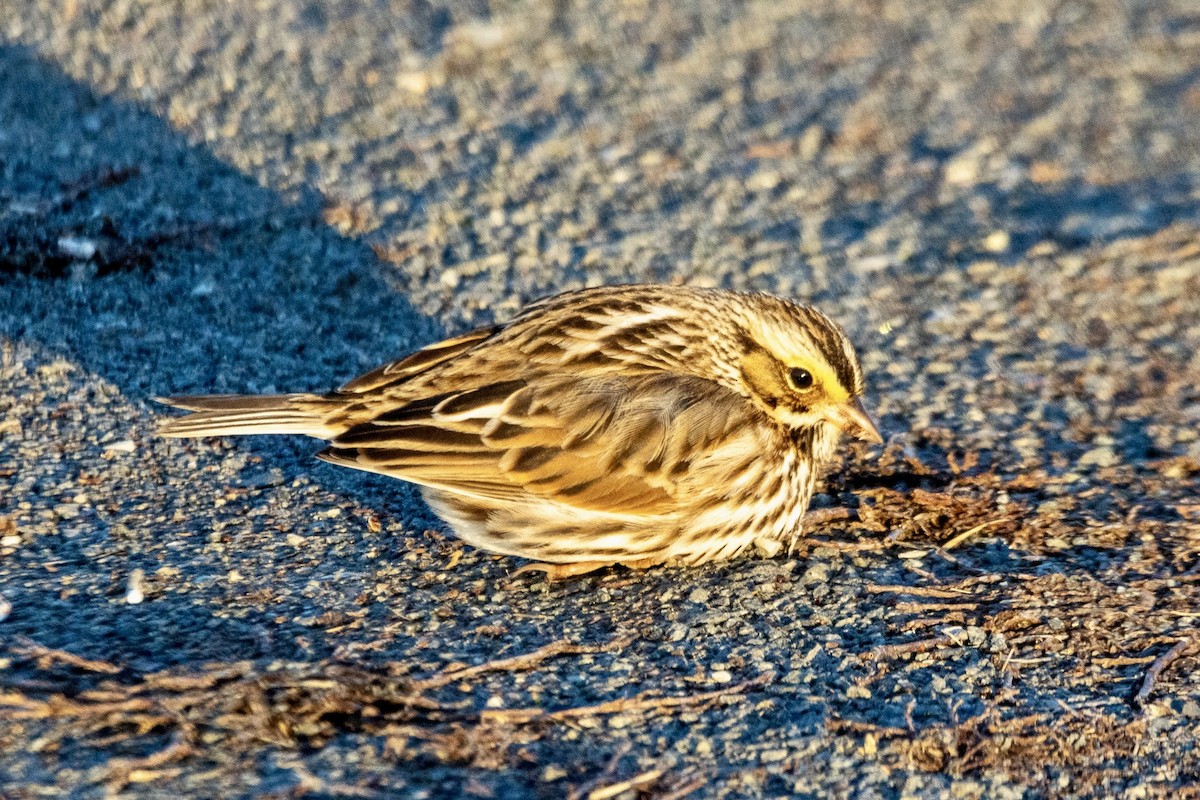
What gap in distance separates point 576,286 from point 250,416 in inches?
93.5

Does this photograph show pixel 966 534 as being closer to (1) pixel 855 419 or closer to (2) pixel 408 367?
(1) pixel 855 419

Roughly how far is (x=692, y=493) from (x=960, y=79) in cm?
528

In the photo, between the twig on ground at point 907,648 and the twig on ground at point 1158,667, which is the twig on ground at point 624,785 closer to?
the twig on ground at point 907,648

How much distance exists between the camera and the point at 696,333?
555cm

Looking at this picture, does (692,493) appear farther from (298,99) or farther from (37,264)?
(298,99)

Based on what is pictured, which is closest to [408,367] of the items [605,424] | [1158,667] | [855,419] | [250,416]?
[250,416]

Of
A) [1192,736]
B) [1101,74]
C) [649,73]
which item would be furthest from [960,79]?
[1192,736]

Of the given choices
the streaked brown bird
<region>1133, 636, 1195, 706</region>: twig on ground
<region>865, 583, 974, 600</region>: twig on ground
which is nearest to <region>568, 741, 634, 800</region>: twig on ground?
the streaked brown bird

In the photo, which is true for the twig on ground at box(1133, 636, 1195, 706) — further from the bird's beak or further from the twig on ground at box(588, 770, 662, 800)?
the twig on ground at box(588, 770, 662, 800)

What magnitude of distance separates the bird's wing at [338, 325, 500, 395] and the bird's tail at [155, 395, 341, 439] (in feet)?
0.45

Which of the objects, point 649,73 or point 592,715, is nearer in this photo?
point 592,715

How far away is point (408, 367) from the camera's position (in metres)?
5.50

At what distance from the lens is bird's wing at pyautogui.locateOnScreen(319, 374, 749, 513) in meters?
5.18

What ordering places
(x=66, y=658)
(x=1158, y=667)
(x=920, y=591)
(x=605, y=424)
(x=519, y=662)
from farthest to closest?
(x=605, y=424), (x=920, y=591), (x=1158, y=667), (x=519, y=662), (x=66, y=658)
